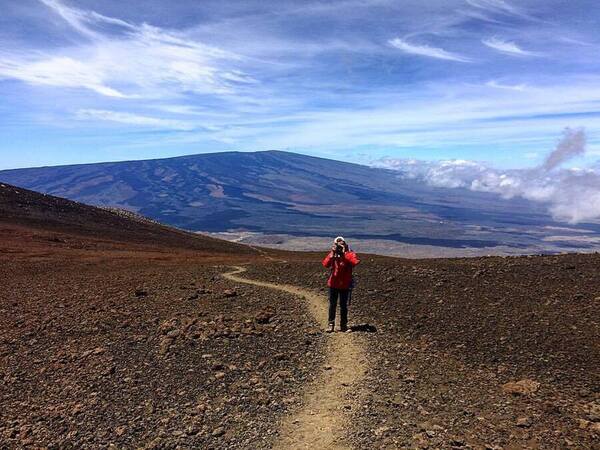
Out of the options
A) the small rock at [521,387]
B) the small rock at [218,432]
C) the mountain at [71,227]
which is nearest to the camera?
the small rock at [218,432]

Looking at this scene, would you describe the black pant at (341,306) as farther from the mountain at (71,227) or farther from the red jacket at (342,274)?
the mountain at (71,227)

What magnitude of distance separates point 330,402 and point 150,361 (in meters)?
4.64

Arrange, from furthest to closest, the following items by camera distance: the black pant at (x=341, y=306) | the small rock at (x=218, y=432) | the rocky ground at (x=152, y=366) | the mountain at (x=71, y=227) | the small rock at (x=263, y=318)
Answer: the mountain at (x=71, y=227), the small rock at (x=263, y=318), the black pant at (x=341, y=306), the rocky ground at (x=152, y=366), the small rock at (x=218, y=432)

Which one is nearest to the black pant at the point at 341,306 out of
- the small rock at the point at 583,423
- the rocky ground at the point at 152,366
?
the rocky ground at the point at 152,366

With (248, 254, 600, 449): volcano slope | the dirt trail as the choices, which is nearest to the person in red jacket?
the dirt trail

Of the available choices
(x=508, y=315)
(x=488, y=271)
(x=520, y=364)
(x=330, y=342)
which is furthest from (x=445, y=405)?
(x=488, y=271)

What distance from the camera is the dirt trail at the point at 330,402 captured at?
8013 millimetres

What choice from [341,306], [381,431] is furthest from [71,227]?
[381,431]

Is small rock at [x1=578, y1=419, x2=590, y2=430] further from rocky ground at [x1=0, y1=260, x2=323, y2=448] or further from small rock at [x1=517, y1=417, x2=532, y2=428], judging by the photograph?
rocky ground at [x1=0, y1=260, x2=323, y2=448]

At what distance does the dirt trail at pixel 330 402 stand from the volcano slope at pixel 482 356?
0.29 metres

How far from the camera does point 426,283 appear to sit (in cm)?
1695

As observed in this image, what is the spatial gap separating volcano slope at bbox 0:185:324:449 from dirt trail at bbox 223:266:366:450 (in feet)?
0.91

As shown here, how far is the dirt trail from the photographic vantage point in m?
8.01

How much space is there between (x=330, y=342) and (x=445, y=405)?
385 centimetres
